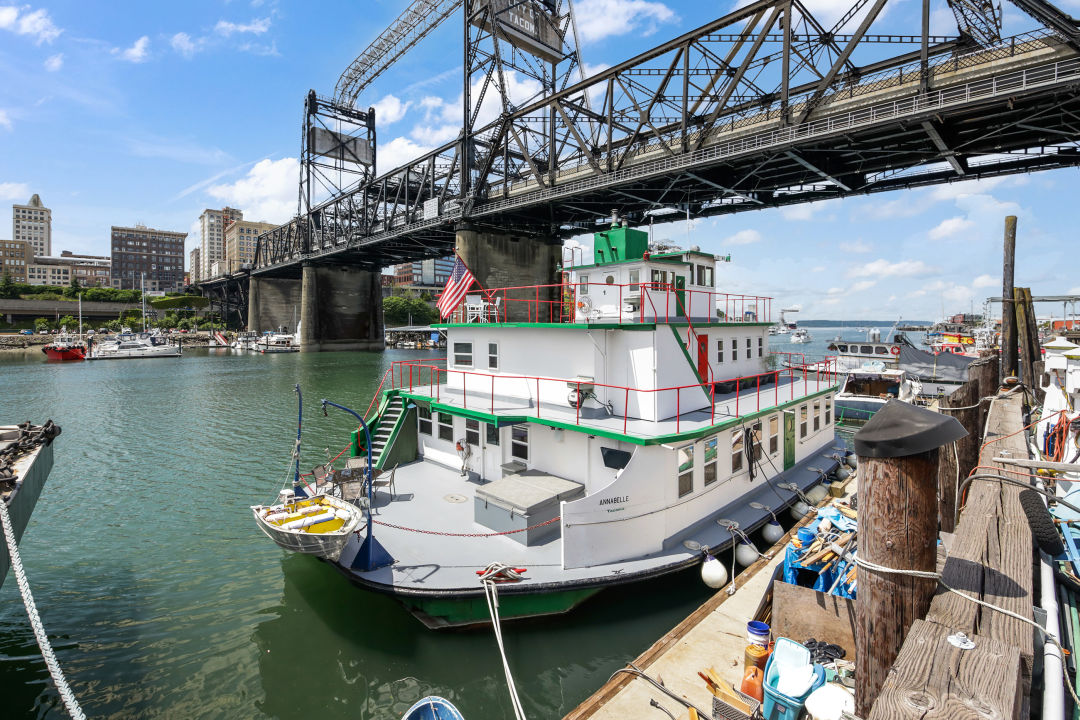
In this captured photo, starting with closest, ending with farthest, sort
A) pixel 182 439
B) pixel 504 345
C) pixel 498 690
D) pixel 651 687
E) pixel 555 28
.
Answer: pixel 651 687
pixel 498 690
pixel 504 345
pixel 182 439
pixel 555 28

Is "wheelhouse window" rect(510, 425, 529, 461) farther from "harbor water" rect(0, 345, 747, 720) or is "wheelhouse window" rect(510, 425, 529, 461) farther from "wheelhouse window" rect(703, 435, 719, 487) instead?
"wheelhouse window" rect(703, 435, 719, 487)

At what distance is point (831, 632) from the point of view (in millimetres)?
6637

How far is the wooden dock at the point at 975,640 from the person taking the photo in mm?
2566

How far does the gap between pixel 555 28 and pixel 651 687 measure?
75554 millimetres

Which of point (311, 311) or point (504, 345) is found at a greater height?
point (311, 311)

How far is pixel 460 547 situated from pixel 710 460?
572cm

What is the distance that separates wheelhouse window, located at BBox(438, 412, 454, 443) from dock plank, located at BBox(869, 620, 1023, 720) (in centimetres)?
1182

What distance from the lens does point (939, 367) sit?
105 ft

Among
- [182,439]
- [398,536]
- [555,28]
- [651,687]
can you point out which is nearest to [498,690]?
[651,687]

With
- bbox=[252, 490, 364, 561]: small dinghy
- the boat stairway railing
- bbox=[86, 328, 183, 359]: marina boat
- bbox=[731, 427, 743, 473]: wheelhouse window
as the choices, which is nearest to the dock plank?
the boat stairway railing

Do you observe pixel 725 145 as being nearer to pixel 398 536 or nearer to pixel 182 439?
pixel 398 536

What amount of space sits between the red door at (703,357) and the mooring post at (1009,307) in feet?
65.3

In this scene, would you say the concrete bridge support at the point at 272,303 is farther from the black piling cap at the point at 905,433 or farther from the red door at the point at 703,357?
the black piling cap at the point at 905,433

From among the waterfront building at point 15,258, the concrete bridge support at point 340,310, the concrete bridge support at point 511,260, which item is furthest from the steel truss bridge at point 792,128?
the waterfront building at point 15,258
